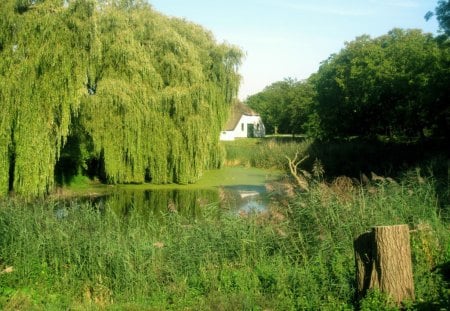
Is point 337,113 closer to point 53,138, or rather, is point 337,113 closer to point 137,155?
point 137,155

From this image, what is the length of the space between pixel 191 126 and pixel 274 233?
15.5 m

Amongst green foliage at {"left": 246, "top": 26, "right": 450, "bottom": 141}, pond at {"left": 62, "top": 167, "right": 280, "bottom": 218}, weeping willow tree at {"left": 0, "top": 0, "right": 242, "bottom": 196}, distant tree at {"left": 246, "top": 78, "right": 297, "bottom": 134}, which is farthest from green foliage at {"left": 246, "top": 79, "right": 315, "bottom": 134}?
weeping willow tree at {"left": 0, "top": 0, "right": 242, "bottom": 196}

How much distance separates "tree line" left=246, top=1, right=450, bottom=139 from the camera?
29.0 metres

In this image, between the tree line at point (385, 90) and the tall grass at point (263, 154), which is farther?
the tall grass at point (263, 154)

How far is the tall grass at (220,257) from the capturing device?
6.33m

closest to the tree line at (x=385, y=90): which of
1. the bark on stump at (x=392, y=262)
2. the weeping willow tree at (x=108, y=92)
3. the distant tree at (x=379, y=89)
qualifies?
the distant tree at (x=379, y=89)

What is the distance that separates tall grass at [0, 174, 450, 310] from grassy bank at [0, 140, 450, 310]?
0.05 ft

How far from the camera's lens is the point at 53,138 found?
16.8m

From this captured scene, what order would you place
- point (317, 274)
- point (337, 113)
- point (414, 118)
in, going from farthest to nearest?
1. point (337, 113)
2. point (414, 118)
3. point (317, 274)

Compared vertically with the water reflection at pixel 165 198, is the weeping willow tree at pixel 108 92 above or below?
above

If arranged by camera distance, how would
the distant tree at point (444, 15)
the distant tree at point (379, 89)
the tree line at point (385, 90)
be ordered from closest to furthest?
1. the distant tree at point (444, 15)
2. the tree line at point (385, 90)
3. the distant tree at point (379, 89)

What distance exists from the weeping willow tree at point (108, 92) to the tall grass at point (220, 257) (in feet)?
22.9

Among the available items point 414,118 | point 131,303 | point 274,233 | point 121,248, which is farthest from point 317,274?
point 414,118

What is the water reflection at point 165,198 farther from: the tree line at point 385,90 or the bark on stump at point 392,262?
the tree line at point 385,90
